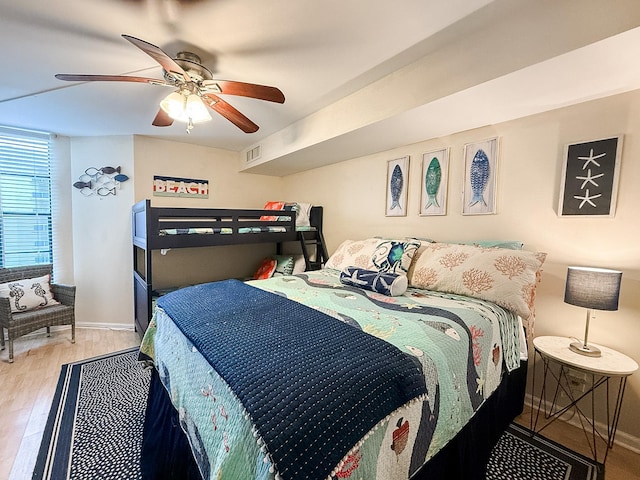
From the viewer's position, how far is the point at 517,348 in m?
1.63


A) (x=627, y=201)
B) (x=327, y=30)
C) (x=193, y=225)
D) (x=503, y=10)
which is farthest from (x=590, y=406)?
(x=193, y=225)

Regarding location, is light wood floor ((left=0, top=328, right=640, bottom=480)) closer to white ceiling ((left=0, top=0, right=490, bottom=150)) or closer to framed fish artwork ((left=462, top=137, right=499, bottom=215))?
framed fish artwork ((left=462, top=137, right=499, bottom=215))

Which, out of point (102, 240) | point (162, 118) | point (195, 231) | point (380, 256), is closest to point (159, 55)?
point (162, 118)

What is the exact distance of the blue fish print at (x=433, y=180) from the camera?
7.91 ft

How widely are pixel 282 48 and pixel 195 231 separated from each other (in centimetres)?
177

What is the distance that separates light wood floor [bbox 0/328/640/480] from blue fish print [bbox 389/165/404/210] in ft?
6.20

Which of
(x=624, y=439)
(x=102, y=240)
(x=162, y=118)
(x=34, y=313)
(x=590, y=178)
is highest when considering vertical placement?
(x=162, y=118)

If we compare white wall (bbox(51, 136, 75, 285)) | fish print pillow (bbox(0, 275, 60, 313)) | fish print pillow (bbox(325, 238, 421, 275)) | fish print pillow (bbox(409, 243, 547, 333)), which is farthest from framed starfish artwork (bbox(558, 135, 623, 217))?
white wall (bbox(51, 136, 75, 285))

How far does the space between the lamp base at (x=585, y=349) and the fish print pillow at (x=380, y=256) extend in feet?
3.37

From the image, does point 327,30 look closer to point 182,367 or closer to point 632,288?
point 182,367

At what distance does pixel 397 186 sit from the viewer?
2707mm

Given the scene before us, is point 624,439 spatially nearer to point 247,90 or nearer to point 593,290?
point 593,290

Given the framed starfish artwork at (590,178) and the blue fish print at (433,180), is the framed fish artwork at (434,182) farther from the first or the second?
the framed starfish artwork at (590,178)

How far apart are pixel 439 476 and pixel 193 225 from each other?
8.38 feet
